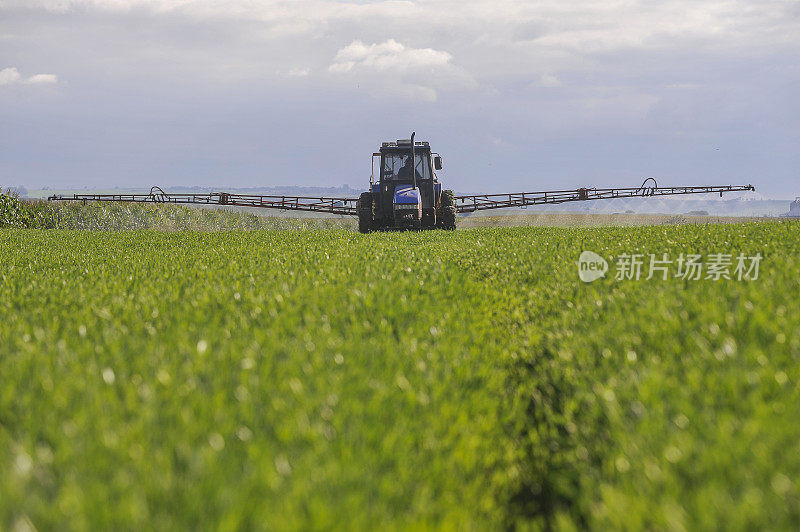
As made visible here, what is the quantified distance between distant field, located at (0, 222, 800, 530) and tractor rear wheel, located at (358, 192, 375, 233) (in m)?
16.0

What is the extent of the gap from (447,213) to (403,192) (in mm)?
2335

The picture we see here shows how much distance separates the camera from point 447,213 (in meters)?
23.7

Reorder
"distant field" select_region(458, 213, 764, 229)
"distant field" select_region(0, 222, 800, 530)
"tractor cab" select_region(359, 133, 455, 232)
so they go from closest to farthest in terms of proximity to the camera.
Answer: "distant field" select_region(0, 222, 800, 530) < "tractor cab" select_region(359, 133, 455, 232) < "distant field" select_region(458, 213, 764, 229)

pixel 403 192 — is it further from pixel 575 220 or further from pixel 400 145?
pixel 575 220

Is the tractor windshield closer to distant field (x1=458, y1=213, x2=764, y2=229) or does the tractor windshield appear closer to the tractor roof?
the tractor roof

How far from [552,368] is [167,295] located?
4.59 m

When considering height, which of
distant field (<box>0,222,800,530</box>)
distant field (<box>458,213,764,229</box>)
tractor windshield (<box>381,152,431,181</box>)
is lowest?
distant field (<box>0,222,800,530</box>)

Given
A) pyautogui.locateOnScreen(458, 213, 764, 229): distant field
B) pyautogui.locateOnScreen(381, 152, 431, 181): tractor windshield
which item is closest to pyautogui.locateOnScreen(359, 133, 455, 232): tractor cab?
pyautogui.locateOnScreen(381, 152, 431, 181): tractor windshield

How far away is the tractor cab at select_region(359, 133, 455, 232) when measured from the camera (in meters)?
22.3

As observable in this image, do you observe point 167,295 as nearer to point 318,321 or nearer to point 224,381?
point 318,321

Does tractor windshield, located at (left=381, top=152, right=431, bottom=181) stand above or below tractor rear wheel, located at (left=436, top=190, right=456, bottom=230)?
above

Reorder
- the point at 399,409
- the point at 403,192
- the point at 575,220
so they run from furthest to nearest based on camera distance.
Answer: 1. the point at 575,220
2. the point at 403,192
3. the point at 399,409

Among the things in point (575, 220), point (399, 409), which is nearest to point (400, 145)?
point (399, 409)

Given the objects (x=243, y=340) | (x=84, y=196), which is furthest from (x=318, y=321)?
(x=84, y=196)
